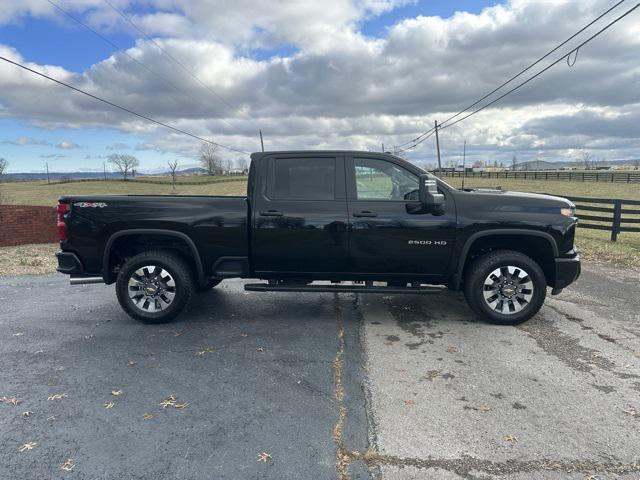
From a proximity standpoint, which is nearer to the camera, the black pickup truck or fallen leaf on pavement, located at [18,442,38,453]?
fallen leaf on pavement, located at [18,442,38,453]

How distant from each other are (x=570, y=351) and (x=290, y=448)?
3038 millimetres

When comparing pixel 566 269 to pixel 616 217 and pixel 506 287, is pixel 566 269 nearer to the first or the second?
pixel 506 287

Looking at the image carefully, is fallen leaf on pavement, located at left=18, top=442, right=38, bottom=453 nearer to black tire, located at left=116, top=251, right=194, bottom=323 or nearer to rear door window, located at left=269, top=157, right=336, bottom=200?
black tire, located at left=116, top=251, right=194, bottom=323

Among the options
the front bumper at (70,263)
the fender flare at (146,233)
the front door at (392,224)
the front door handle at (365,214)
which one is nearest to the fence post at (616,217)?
the front door at (392,224)

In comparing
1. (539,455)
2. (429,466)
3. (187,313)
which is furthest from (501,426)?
(187,313)

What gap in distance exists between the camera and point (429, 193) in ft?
15.1

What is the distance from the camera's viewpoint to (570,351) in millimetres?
4289

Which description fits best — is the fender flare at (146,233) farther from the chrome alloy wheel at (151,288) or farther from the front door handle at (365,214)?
the front door handle at (365,214)

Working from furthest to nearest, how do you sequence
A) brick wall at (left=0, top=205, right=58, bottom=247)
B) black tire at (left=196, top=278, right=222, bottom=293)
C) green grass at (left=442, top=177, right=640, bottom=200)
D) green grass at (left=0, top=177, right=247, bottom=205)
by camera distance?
green grass at (left=0, top=177, right=247, bottom=205) → green grass at (left=442, top=177, right=640, bottom=200) → brick wall at (left=0, top=205, right=58, bottom=247) → black tire at (left=196, top=278, right=222, bottom=293)

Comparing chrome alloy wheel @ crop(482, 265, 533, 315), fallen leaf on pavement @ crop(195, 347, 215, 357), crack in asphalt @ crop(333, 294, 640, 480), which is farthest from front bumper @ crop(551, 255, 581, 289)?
fallen leaf on pavement @ crop(195, 347, 215, 357)

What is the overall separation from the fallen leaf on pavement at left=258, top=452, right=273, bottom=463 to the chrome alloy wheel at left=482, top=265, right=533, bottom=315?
3.20 meters

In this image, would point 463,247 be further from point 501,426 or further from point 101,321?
point 101,321

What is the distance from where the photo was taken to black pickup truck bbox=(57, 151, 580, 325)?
489cm

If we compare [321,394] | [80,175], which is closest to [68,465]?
[321,394]
